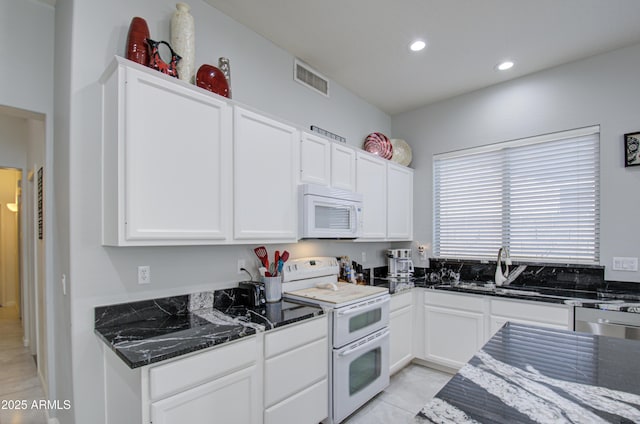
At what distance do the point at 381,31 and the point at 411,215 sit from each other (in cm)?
219

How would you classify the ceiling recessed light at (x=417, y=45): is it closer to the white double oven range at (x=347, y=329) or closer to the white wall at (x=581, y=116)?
the white wall at (x=581, y=116)

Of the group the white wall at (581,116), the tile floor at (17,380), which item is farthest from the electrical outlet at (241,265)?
the white wall at (581,116)

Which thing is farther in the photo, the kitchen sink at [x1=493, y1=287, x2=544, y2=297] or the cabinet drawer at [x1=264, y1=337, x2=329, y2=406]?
the kitchen sink at [x1=493, y1=287, x2=544, y2=297]

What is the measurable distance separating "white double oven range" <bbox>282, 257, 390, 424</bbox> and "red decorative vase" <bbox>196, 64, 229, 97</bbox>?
1410mm

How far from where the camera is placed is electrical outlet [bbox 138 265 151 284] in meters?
1.88

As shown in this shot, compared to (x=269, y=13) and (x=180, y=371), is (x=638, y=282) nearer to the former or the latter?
(x=180, y=371)

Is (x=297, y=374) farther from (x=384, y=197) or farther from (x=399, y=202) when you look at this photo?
(x=399, y=202)

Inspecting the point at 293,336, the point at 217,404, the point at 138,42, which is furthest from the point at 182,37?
the point at 217,404

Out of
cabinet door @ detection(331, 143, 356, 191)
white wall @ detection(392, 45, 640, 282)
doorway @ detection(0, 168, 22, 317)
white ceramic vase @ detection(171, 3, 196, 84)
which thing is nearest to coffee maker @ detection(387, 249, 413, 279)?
white wall @ detection(392, 45, 640, 282)

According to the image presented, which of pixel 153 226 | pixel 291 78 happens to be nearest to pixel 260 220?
pixel 153 226

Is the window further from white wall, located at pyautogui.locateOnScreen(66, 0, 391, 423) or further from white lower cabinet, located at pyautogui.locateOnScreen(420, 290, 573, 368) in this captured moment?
white wall, located at pyautogui.locateOnScreen(66, 0, 391, 423)

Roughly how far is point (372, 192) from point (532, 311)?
1.76 m

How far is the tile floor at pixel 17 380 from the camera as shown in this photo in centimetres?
243

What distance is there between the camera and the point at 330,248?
3264mm
